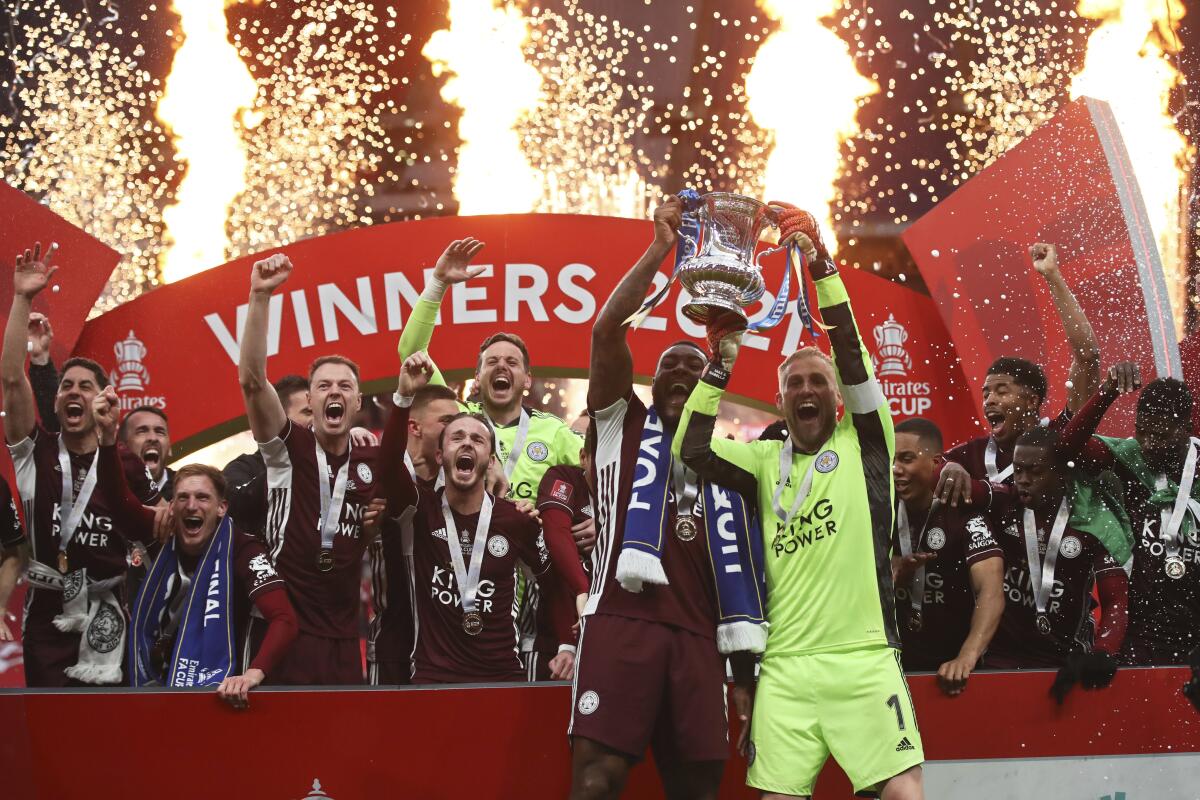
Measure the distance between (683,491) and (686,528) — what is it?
0.10 meters

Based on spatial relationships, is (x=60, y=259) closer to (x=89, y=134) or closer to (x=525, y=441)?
(x=89, y=134)

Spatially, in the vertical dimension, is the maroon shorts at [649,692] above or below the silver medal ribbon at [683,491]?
below

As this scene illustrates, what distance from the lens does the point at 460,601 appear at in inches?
171

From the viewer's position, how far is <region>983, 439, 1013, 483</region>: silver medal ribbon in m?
4.65

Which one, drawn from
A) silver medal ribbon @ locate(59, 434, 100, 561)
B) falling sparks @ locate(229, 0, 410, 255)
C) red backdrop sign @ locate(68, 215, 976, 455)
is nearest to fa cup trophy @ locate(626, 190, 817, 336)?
silver medal ribbon @ locate(59, 434, 100, 561)

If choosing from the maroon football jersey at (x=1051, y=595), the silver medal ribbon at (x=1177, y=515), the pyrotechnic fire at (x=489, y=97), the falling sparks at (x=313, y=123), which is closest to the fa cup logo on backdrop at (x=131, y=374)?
the falling sparks at (x=313, y=123)

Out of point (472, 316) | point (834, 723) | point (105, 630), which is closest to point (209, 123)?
point (472, 316)

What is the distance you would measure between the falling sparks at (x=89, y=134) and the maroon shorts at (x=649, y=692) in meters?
5.54

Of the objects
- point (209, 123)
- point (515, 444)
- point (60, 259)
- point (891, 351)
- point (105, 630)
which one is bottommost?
point (105, 630)

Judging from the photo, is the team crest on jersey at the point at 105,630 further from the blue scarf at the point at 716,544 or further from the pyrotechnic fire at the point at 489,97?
the pyrotechnic fire at the point at 489,97

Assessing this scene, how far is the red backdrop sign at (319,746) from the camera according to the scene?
3594 mm

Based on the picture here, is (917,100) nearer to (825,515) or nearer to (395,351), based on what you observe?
(395,351)

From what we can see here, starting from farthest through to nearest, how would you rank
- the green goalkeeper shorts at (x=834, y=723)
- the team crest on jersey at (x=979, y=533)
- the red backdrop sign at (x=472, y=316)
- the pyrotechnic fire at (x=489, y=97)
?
the pyrotechnic fire at (x=489, y=97)
the red backdrop sign at (x=472, y=316)
the team crest on jersey at (x=979, y=533)
the green goalkeeper shorts at (x=834, y=723)


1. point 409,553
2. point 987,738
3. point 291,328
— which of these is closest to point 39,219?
point 291,328
